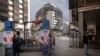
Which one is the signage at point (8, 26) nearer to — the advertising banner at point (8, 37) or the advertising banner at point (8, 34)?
the advertising banner at point (8, 34)

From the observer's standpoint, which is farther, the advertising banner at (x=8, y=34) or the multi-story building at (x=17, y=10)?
the multi-story building at (x=17, y=10)

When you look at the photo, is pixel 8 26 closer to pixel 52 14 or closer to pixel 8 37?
pixel 8 37

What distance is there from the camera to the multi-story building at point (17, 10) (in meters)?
111

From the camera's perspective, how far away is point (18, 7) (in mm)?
123250

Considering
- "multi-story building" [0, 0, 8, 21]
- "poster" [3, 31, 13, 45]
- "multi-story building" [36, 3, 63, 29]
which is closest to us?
"poster" [3, 31, 13, 45]

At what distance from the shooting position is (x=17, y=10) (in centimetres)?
12062

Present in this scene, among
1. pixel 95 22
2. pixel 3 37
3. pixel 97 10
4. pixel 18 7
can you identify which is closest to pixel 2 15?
pixel 18 7

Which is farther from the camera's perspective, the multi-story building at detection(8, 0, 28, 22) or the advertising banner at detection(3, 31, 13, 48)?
the multi-story building at detection(8, 0, 28, 22)

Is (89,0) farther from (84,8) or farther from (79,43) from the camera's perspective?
(79,43)

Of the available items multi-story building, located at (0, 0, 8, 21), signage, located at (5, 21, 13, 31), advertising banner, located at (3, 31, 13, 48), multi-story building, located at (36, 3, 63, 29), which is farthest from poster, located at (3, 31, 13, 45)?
multi-story building, located at (36, 3, 63, 29)

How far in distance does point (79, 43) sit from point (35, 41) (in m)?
7.84

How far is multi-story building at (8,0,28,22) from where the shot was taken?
111 metres

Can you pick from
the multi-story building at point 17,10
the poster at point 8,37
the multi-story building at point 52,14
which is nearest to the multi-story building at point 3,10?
Result: the multi-story building at point 17,10

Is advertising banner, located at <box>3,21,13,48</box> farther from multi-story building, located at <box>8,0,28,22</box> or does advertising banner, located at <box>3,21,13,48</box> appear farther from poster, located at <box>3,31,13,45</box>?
multi-story building, located at <box>8,0,28,22</box>
